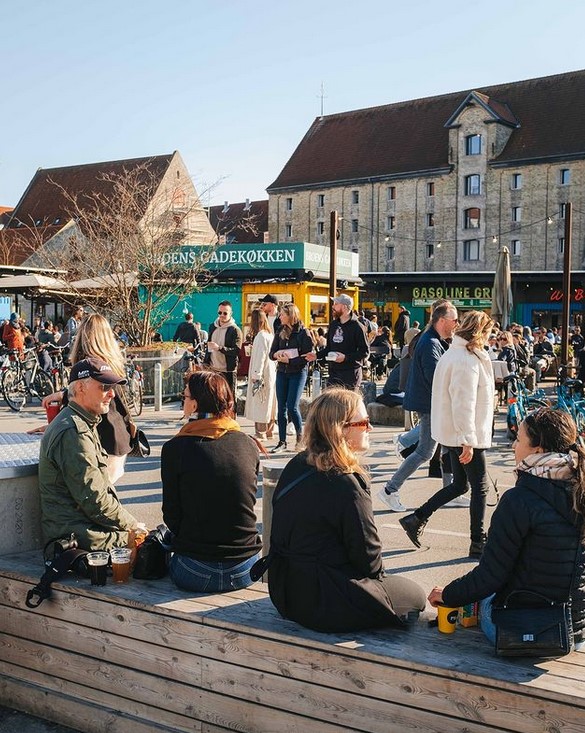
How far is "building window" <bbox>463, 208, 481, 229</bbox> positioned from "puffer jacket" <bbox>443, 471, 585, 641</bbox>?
60.0m

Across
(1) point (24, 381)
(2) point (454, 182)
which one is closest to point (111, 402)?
(1) point (24, 381)

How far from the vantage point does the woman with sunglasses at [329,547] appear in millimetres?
3525

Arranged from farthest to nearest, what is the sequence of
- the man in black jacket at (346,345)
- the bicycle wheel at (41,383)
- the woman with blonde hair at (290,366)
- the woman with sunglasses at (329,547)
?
the bicycle wheel at (41,383) → the woman with blonde hair at (290,366) → the man in black jacket at (346,345) → the woman with sunglasses at (329,547)

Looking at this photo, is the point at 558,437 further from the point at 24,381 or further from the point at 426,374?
the point at 24,381

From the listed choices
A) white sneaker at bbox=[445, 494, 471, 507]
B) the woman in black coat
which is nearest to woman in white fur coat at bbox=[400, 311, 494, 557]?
white sneaker at bbox=[445, 494, 471, 507]

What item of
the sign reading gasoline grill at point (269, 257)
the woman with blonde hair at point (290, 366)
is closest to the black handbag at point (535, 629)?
the woman with blonde hair at point (290, 366)

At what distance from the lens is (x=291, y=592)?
3.60 metres

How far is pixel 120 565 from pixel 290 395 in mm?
7199

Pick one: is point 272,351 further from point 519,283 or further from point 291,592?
point 519,283

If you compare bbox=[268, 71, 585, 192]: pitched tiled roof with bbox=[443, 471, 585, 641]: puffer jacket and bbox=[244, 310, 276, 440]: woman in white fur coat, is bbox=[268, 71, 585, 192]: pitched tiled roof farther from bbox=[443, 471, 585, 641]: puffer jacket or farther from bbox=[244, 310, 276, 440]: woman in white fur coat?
bbox=[443, 471, 585, 641]: puffer jacket

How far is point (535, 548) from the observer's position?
3.43m

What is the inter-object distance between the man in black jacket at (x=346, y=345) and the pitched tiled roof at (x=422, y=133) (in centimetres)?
5172

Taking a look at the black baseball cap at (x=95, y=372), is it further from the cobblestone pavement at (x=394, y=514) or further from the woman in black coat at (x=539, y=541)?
the woman in black coat at (x=539, y=541)

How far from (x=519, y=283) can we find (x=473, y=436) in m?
41.8
